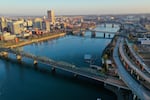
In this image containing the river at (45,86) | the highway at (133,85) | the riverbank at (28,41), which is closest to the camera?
the highway at (133,85)

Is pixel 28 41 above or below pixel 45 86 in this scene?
above

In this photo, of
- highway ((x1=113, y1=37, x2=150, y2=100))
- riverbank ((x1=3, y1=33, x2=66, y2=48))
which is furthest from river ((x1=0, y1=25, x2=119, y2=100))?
riverbank ((x1=3, y1=33, x2=66, y2=48))

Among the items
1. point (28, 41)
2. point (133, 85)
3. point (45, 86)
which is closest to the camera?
point (133, 85)

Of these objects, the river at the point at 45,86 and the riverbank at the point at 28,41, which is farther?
the riverbank at the point at 28,41

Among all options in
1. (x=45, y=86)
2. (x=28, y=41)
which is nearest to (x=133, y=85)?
(x=45, y=86)

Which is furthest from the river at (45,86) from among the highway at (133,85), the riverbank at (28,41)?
the riverbank at (28,41)

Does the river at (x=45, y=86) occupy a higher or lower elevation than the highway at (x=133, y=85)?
lower

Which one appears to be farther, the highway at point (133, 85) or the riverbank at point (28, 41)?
the riverbank at point (28, 41)

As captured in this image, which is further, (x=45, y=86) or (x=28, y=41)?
(x=28, y=41)

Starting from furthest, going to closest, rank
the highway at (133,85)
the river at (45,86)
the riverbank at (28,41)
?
the riverbank at (28,41) → the river at (45,86) → the highway at (133,85)

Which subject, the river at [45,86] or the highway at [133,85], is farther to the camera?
the river at [45,86]

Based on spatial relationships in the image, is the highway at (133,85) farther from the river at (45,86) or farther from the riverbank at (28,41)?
the riverbank at (28,41)

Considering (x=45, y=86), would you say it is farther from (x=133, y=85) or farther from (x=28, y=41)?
(x=28, y=41)
